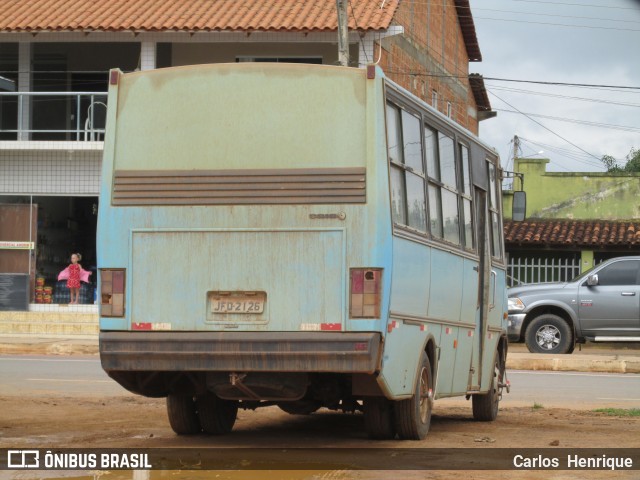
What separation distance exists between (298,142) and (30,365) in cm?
1207

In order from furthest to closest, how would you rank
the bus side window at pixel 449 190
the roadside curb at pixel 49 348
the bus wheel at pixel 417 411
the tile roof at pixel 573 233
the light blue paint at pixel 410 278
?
the tile roof at pixel 573 233
the roadside curb at pixel 49 348
the bus side window at pixel 449 190
the bus wheel at pixel 417 411
the light blue paint at pixel 410 278

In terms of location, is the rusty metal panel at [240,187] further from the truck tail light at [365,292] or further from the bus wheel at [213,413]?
the bus wheel at [213,413]

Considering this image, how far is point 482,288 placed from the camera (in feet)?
42.6

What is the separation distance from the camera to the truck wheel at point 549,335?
24.4m

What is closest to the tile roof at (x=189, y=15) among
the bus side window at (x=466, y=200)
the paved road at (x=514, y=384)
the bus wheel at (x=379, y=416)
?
the paved road at (x=514, y=384)

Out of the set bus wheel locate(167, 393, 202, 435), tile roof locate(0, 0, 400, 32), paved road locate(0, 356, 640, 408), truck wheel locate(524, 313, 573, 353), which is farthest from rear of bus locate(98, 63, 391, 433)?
tile roof locate(0, 0, 400, 32)

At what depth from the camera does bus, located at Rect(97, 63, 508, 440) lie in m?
9.18

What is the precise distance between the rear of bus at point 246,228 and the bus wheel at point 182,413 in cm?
101

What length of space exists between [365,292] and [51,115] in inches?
961

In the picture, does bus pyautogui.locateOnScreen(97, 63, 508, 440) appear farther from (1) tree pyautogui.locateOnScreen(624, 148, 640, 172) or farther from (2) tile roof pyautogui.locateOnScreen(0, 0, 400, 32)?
(1) tree pyautogui.locateOnScreen(624, 148, 640, 172)

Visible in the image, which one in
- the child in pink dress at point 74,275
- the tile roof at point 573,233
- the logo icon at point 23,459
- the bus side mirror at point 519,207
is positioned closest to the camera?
the logo icon at point 23,459

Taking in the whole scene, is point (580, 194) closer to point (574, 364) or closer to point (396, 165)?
point (574, 364)

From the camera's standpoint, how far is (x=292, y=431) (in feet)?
38.1

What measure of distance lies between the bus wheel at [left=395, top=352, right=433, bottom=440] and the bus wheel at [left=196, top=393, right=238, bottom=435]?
5.44ft
